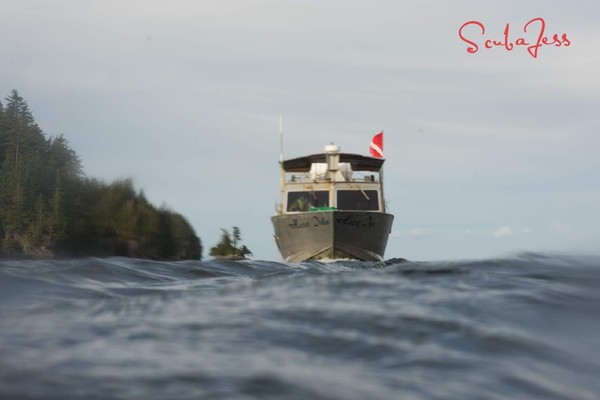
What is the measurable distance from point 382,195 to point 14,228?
4430cm

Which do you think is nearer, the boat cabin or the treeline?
the boat cabin

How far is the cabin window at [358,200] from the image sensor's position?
90.9 feet

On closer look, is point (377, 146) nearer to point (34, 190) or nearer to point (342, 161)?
point (342, 161)

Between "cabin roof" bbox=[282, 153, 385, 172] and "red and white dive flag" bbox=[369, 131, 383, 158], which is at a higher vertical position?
"red and white dive flag" bbox=[369, 131, 383, 158]

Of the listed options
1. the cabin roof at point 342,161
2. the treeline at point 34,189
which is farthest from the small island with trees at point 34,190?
the cabin roof at point 342,161

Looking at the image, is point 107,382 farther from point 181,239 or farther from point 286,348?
point 181,239

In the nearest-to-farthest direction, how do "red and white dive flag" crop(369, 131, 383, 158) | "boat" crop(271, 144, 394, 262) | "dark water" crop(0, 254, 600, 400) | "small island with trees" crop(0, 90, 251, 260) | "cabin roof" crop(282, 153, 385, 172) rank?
1. "dark water" crop(0, 254, 600, 400)
2. "boat" crop(271, 144, 394, 262)
3. "cabin roof" crop(282, 153, 385, 172)
4. "red and white dive flag" crop(369, 131, 383, 158)
5. "small island with trees" crop(0, 90, 251, 260)

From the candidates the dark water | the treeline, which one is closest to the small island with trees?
the treeline

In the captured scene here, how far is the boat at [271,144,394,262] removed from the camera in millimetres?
26484

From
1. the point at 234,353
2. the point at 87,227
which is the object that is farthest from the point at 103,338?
the point at 87,227

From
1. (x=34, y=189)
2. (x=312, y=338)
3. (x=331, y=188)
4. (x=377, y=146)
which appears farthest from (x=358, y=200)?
(x=34, y=189)

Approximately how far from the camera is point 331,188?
27625mm

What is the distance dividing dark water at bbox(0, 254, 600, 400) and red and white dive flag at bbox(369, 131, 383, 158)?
1050 inches

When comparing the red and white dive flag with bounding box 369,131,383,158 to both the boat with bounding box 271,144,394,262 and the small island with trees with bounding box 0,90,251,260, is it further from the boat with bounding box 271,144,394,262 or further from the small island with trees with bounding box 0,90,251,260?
the small island with trees with bounding box 0,90,251,260
